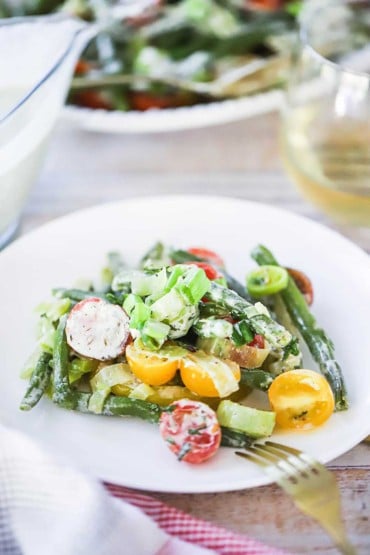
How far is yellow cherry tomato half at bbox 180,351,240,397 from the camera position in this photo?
157 cm

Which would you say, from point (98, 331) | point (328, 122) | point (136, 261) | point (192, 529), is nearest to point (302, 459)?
point (192, 529)

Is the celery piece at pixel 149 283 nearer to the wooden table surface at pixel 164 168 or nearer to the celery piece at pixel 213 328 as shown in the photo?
the celery piece at pixel 213 328

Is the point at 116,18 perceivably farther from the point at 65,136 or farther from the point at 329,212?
the point at 329,212

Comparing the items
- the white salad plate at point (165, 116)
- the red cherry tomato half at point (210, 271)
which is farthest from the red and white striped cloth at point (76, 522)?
the white salad plate at point (165, 116)

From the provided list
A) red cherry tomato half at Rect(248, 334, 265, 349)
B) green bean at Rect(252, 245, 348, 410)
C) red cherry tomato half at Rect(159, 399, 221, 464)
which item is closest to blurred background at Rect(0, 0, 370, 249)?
green bean at Rect(252, 245, 348, 410)

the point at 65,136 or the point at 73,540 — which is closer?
the point at 73,540

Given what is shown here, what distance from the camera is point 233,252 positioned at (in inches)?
84.5

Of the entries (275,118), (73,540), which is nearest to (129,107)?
(275,118)

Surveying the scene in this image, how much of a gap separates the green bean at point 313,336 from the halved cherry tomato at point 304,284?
0.04m

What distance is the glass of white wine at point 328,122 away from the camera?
7.75 feet

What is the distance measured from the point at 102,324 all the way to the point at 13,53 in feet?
Answer: 3.01

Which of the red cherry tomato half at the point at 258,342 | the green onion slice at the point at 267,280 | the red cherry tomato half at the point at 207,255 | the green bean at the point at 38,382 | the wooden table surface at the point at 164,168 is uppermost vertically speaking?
the green bean at the point at 38,382

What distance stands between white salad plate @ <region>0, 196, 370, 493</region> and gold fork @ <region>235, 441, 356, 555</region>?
29mm

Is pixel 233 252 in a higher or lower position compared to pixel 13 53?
lower
